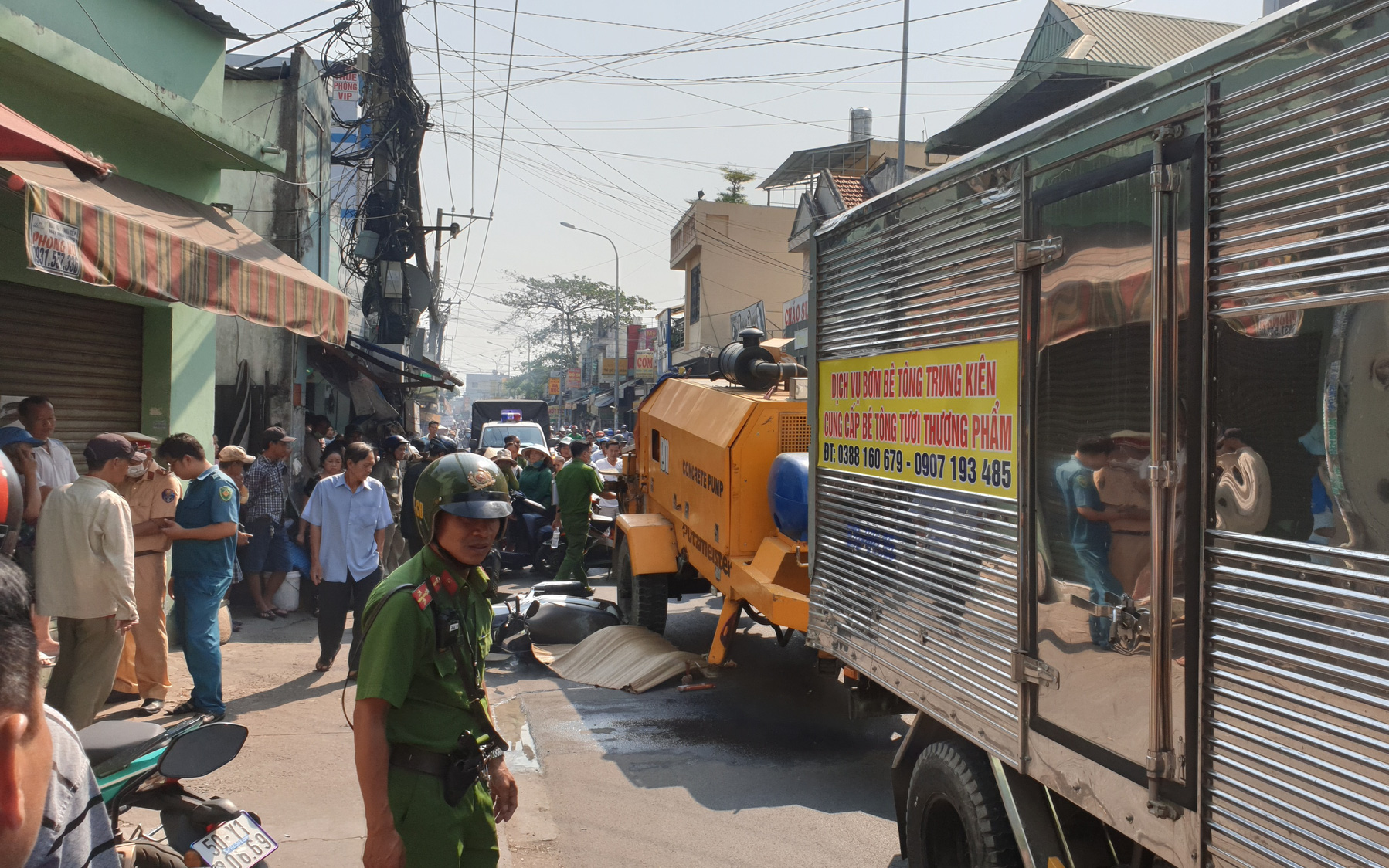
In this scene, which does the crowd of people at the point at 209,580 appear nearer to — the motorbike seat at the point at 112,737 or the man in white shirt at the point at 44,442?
the man in white shirt at the point at 44,442

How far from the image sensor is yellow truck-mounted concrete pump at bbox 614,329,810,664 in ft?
20.8

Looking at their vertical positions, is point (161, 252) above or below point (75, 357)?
above

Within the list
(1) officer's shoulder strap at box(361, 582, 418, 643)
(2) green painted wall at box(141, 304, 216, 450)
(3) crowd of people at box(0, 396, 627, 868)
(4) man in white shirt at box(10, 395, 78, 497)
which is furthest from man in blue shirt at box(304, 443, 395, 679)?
(1) officer's shoulder strap at box(361, 582, 418, 643)

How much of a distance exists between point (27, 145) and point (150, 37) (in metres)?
5.37

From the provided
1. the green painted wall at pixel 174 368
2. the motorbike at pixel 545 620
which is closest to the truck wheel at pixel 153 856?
the motorbike at pixel 545 620

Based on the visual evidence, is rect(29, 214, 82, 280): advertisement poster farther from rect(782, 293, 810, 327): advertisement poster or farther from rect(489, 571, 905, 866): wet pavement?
rect(782, 293, 810, 327): advertisement poster

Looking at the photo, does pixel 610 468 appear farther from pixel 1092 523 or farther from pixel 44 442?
pixel 1092 523

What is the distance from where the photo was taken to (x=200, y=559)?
20.8ft

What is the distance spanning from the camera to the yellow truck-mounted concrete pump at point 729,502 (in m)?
6.35

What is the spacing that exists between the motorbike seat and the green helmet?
1.14 meters

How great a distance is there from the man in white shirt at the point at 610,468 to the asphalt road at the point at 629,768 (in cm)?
458

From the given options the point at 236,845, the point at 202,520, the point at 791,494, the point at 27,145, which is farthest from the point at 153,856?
the point at 791,494

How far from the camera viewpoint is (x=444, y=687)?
8.89 ft

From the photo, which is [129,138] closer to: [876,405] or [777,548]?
[777,548]
